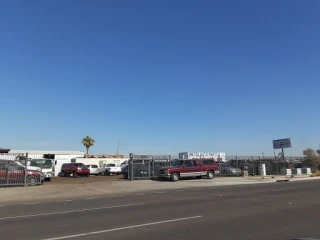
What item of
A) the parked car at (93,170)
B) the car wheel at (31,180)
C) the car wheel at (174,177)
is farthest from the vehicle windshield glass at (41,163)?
the car wheel at (174,177)

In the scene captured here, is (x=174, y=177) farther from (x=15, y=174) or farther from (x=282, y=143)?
(x=282, y=143)

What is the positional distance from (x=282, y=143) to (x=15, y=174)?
145 feet

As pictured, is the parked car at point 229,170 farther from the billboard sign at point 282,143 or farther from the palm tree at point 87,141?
the palm tree at point 87,141

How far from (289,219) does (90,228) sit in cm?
570

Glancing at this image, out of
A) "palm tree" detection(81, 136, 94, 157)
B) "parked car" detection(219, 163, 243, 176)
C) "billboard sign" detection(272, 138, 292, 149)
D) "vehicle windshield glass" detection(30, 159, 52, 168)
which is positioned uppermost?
"palm tree" detection(81, 136, 94, 157)

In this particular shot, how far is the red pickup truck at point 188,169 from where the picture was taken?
89.3 feet

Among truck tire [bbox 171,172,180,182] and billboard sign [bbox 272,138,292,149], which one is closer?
truck tire [bbox 171,172,180,182]

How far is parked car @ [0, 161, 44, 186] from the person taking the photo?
69.2ft

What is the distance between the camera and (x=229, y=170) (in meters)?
33.8

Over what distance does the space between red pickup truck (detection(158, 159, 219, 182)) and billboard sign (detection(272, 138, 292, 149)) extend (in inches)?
1070

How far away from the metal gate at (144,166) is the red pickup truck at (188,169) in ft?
4.81

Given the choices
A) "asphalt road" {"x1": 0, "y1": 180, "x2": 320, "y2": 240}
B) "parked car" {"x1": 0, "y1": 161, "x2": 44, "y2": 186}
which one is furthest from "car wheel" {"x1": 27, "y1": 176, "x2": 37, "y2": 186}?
"asphalt road" {"x1": 0, "y1": 180, "x2": 320, "y2": 240}

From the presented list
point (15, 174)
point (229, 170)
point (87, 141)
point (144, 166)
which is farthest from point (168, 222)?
point (87, 141)

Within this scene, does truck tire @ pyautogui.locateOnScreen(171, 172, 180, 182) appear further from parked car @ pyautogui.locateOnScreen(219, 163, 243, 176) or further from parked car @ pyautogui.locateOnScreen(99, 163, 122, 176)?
parked car @ pyautogui.locateOnScreen(99, 163, 122, 176)
